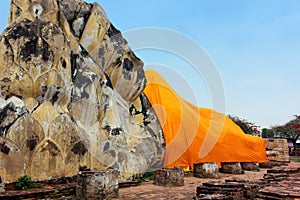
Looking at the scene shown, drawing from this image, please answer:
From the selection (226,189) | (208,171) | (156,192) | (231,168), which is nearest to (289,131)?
(231,168)

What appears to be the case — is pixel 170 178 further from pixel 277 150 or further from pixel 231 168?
pixel 277 150

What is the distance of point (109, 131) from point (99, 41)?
3111 mm

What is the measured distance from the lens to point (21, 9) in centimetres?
802

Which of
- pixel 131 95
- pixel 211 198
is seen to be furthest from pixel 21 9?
pixel 211 198

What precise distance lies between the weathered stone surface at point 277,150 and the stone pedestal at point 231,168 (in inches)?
193

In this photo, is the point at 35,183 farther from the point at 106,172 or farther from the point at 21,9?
the point at 21,9

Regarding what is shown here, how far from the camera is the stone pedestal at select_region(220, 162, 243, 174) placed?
480 inches

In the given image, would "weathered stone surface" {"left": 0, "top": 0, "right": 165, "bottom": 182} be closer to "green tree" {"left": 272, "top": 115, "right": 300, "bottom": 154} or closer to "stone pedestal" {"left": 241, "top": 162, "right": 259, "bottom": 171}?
"stone pedestal" {"left": 241, "top": 162, "right": 259, "bottom": 171}

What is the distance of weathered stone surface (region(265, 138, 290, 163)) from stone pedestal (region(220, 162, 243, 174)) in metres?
4.90

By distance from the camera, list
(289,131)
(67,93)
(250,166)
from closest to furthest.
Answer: (67,93) < (250,166) < (289,131)

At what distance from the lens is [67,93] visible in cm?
782

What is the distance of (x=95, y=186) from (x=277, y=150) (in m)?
13.2

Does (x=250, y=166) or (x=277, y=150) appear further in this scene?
(x=277, y=150)

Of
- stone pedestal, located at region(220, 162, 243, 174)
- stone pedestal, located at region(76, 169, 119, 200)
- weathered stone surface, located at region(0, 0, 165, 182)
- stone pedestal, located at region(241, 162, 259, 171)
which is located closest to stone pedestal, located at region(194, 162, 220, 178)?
weathered stone surface, located at region(0, 0, 165, 182)
